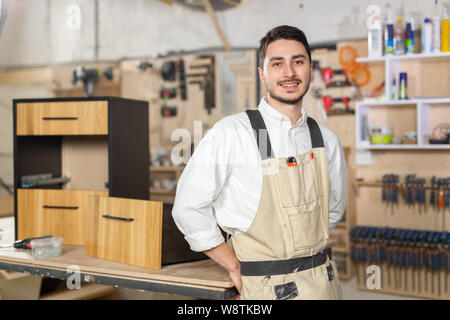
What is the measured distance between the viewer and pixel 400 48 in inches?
159

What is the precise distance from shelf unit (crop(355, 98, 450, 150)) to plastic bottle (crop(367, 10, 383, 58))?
1.31ft

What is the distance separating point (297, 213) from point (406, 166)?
290 centimetres

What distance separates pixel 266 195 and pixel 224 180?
151 millimetres

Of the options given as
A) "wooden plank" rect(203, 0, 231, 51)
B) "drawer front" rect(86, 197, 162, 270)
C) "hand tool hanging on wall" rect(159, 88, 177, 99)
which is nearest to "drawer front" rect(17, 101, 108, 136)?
"drawer front" rect(86, 197, 162, 270)

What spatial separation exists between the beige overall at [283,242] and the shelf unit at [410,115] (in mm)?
2509

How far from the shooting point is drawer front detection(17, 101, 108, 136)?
7.89 ft

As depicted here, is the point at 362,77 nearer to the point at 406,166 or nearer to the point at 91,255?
the point at 406,166

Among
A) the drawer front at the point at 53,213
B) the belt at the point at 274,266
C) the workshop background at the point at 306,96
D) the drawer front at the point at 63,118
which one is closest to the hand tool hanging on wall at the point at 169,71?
the workshop background at the point at 306,96

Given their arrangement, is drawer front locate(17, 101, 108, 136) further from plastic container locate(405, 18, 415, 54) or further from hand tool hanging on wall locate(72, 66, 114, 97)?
hand tool hanging on wall locate(72, 66, 114, 97)

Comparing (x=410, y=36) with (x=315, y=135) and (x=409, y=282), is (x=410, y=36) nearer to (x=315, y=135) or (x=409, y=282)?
(x=409, y=282)

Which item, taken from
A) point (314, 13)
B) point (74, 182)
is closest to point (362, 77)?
point (314, 13)

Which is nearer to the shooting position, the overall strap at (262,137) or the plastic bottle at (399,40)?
the overall strap at (262,137)

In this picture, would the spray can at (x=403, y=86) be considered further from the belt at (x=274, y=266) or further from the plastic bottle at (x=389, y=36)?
the belt at (x=274, y=266)

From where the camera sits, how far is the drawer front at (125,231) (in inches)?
77.0
